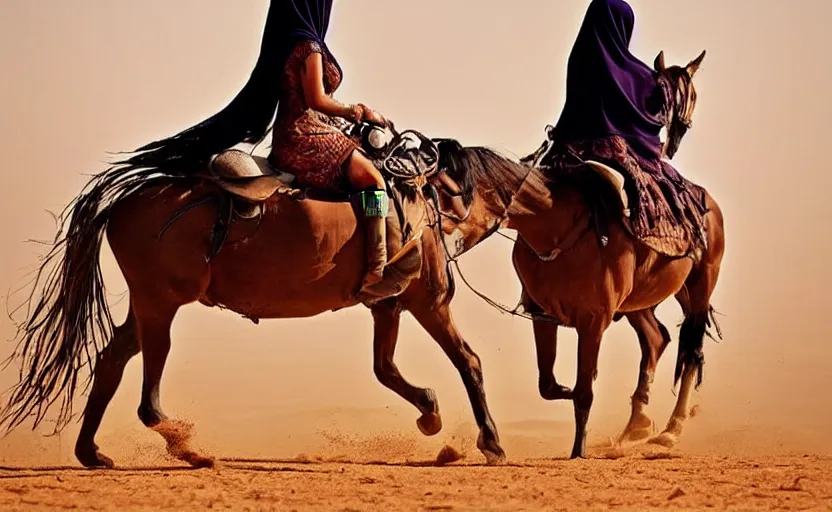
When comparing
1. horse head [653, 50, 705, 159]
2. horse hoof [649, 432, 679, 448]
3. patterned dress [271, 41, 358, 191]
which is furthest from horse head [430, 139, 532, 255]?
horse hoof [649, 432, 679, 448]

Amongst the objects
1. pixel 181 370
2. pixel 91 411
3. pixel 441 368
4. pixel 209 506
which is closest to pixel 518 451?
pixel 441 368

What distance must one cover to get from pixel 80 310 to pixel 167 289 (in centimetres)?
63

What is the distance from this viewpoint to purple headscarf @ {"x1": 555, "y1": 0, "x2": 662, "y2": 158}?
35.5 ft

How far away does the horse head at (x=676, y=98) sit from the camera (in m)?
11.7

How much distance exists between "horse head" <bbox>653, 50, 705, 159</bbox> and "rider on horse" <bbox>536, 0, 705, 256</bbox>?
312mm

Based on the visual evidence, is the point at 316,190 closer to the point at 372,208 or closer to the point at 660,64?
the point at 372,208

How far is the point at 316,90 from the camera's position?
8.84 meters

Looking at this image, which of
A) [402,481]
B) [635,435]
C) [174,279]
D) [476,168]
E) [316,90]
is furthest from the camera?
[635,435]

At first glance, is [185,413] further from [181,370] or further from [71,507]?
[71,507]

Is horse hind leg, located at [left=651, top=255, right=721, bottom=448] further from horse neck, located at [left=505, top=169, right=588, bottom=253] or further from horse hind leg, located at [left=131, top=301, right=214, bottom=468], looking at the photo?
horse hind leg, located at [left=131, top=301, right=214, bottom=468]

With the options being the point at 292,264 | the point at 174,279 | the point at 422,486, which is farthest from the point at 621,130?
the point at 422,486

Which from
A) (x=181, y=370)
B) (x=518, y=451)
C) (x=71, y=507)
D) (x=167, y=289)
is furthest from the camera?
(x=181, y=370)

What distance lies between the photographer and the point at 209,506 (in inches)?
278

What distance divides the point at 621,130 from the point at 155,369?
425 cm
